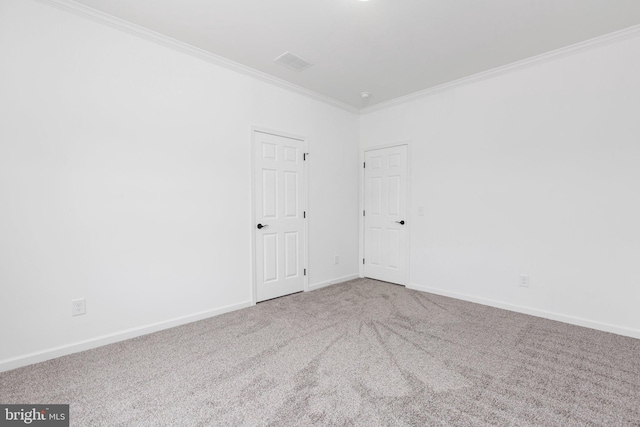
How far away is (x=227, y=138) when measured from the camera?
11.0ft

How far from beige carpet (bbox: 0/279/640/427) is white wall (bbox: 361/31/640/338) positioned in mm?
463

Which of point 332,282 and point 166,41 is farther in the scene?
point 332,282

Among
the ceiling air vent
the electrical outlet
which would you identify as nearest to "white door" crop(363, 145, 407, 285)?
the ceiling air vent

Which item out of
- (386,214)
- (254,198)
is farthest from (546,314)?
(254,198)

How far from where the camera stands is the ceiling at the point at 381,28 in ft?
7.86

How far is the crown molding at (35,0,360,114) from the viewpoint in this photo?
2395 millimetres

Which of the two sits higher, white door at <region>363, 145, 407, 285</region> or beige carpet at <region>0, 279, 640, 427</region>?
white door at <region>363, 145, 407, 285</region>

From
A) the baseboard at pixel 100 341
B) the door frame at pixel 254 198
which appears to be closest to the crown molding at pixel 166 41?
the door frame at pixel 254 198

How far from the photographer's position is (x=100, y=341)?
255 cm

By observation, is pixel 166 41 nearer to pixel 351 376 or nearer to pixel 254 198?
pixel 254 198

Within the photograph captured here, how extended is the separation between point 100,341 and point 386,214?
376cm

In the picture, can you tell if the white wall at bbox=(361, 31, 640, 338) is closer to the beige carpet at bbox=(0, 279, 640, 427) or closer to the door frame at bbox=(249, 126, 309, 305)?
the beige carpet at bbox=(0, 279, 640, 427)

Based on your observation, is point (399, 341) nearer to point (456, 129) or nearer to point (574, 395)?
point (574, 395)

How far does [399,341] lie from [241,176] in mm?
2417
